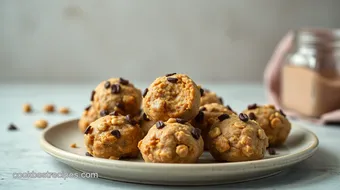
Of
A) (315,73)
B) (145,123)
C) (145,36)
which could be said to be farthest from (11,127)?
(145,36)

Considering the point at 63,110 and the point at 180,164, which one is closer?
the point at 180,164

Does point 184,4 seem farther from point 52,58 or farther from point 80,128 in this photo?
point 80,128

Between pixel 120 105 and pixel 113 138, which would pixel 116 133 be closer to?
pixel 113 138

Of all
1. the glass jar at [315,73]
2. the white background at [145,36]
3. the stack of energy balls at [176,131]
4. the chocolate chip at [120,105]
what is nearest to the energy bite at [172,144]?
the stack of energy balls at [176,131]

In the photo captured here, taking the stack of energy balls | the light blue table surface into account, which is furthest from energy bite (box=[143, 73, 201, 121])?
the light blue table surface

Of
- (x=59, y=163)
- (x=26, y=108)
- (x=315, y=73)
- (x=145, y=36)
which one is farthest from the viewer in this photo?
(x=145, y=36)

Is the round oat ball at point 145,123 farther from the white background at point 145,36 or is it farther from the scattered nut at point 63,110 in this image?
the white background at point 145,36

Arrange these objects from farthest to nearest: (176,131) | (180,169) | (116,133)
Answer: (116,133)
(176,131)
(180,169)
